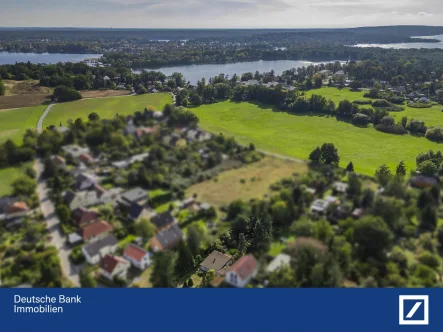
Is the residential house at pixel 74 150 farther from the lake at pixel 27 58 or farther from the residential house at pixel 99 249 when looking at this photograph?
the lake at pixel 27 58

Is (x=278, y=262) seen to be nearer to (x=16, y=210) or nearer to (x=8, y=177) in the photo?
(x=16, y=210)

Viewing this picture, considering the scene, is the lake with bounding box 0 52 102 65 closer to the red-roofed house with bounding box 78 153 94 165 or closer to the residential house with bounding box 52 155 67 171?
the residential house with bounding box 52 155 67 171

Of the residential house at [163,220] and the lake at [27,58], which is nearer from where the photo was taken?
the residential house at [163,220]

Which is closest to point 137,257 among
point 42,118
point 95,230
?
point 95,230

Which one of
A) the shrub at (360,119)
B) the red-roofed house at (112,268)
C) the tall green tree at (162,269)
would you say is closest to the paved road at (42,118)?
the red-roofed house at (112,268)

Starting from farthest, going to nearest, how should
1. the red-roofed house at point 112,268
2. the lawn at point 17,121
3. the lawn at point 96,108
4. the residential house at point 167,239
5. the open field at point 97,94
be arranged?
the open field at point 97,94 < the lawn at point 96,108 < the lawn at point 17,121 < the residential house at point 167,239 < the red-roofed house at point 112,268
